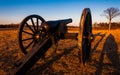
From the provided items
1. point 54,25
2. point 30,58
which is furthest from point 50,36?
point 30,58

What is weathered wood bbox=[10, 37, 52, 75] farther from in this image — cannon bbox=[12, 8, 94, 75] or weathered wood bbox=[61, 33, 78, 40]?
weathered wood bbox=[61, 33, 78, 40]

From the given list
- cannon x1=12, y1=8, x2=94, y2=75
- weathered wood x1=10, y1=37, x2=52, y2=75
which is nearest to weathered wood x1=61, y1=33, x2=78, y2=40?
cannon x1=12, y1=8, x2=94, y2=75

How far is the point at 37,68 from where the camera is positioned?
6.27m

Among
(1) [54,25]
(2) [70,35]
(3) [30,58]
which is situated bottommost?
(3) [30,58]

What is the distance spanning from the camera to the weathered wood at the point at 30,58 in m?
4.48

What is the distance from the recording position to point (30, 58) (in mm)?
5012

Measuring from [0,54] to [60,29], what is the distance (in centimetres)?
295

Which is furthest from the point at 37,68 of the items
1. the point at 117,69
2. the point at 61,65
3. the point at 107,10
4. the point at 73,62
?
the point at 107,10

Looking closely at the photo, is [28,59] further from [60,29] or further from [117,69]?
[117,69]

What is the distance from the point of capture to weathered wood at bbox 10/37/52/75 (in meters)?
4.48

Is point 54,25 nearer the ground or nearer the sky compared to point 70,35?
nearer the sky

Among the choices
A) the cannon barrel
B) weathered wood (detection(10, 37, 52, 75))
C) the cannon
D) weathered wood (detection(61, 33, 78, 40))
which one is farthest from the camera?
weathered wood (detection(61, 33, 78, 40))

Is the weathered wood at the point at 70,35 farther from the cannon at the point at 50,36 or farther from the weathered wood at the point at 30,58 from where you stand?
the weathered wood at the point at 30,58

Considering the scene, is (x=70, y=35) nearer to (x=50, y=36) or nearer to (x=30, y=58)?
(x=50, y=36)
